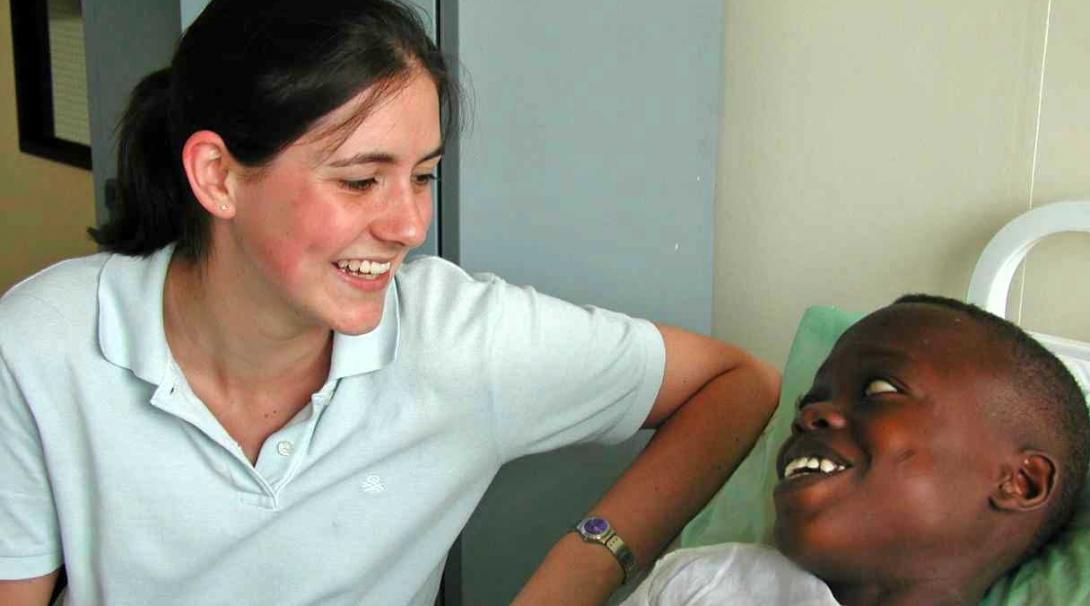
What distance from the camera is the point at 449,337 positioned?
53.4 inches

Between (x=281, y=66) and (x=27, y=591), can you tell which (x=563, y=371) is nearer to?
(x=281, y=66)

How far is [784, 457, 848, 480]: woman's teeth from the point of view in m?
1.14

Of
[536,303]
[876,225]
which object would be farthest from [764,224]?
[536,303]

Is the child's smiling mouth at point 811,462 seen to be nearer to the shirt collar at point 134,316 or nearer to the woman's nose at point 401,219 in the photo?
the woman's nose at point 401,219

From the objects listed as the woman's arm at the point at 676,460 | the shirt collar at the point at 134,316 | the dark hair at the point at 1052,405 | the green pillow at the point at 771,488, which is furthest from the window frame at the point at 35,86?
the dark hair at the point at 1052,405

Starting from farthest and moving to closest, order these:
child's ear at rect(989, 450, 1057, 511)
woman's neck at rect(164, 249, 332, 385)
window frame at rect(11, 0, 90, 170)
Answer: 1. window frame at rect(11, 0, 90, 170)
2. woman's neck at rect(164, 249, 332, 385)
3. child's ear at rect(989, 450, 1057, 511)

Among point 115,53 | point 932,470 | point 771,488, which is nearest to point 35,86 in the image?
point 115,53

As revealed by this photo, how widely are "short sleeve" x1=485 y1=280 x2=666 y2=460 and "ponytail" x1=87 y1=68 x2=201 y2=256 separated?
380 mm

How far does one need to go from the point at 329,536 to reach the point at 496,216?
54cm

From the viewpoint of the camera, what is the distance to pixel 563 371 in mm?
1397

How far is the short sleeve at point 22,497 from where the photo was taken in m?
1.25

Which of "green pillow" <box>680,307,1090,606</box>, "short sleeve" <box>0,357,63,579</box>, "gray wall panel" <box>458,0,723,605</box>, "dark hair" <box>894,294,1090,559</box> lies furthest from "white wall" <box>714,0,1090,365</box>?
"short sleeve" <box>0,357,63,579</box>

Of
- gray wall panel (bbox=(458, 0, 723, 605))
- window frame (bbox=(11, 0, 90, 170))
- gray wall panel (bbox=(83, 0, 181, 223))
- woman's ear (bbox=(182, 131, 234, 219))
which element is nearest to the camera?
woman's ear (bbox=(182, 131, 234, 219))

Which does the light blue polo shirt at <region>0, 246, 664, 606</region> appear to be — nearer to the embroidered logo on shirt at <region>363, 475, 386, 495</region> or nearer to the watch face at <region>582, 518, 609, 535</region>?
the embroidered logo on shirt at <region>363, 475, 386, 495</region>
